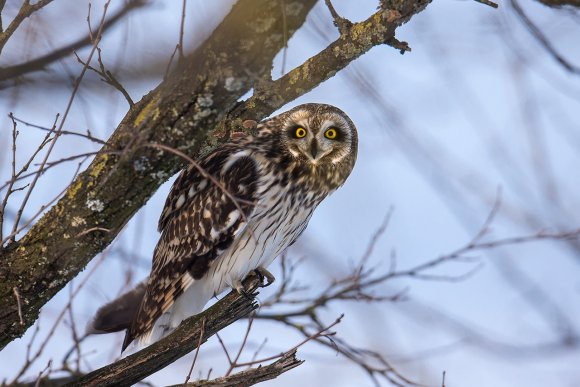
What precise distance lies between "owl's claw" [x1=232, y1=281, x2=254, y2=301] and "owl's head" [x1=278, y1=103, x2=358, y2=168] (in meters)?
0.79

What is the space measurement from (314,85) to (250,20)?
694 millimetres

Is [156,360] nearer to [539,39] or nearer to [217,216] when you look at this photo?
[217,216]

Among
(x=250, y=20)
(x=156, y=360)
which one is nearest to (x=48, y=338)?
(x=156, y=360)

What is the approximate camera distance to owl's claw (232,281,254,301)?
373 centimetres

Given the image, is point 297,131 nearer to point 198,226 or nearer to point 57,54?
point 198,226

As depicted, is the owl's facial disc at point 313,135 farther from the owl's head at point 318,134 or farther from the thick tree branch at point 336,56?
the thick tree branch at point 336,56

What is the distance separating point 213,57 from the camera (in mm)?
2576

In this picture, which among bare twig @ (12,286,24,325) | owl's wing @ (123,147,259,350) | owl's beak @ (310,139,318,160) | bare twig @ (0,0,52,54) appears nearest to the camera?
bare twig @ (12,286,24,325)

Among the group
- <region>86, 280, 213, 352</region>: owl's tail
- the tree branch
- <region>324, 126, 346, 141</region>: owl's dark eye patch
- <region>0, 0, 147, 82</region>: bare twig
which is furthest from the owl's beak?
<region>0, 0, 147, 82</region>: bare twig

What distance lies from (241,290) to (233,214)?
1.65 feet

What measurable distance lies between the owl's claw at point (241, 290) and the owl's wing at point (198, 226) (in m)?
0.20

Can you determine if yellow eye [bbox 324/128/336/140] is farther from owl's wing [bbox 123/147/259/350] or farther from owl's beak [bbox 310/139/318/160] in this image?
owl's wing [bbox 123/147/259/350]

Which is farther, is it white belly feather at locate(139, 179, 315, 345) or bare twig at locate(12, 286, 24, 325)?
white belly feather at locate(139, 179, 315, 345)

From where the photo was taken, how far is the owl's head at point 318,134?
4457mm
